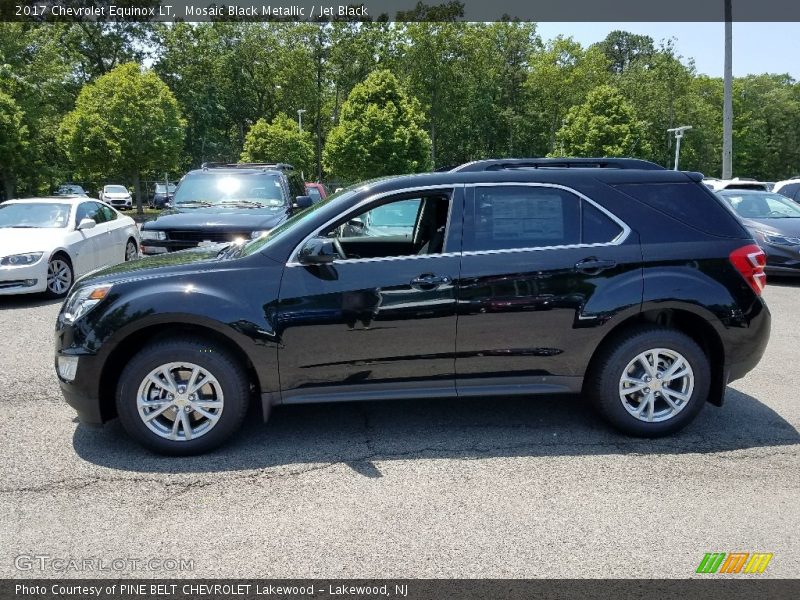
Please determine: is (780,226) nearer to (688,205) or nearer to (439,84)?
(688,205)

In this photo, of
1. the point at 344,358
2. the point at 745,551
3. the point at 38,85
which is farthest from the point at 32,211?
A: the point at 38,85

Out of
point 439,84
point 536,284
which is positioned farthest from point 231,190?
point 439,84

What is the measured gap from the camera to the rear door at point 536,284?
4434mm

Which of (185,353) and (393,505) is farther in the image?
(185,353)

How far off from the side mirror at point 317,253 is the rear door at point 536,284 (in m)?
0.87

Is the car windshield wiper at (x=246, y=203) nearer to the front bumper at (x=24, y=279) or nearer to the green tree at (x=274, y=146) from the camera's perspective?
the front bumper at (x=24, y=279)

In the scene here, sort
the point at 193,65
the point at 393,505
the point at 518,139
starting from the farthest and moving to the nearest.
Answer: the point at 518,139 → the point at 193,65 → the point at 393,505

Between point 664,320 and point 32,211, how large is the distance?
9738 mm

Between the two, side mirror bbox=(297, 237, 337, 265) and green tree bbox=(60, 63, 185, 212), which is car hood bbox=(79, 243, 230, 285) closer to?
side mirror bbox=(297, 237, 337, 265)

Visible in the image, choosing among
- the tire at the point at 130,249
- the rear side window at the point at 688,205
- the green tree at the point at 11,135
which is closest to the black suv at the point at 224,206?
the tire at the point at 130,249

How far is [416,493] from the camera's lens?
385cm

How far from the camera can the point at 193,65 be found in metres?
55.9

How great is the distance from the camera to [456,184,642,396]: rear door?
14.5ft

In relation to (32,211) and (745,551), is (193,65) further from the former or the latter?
(745,551)
